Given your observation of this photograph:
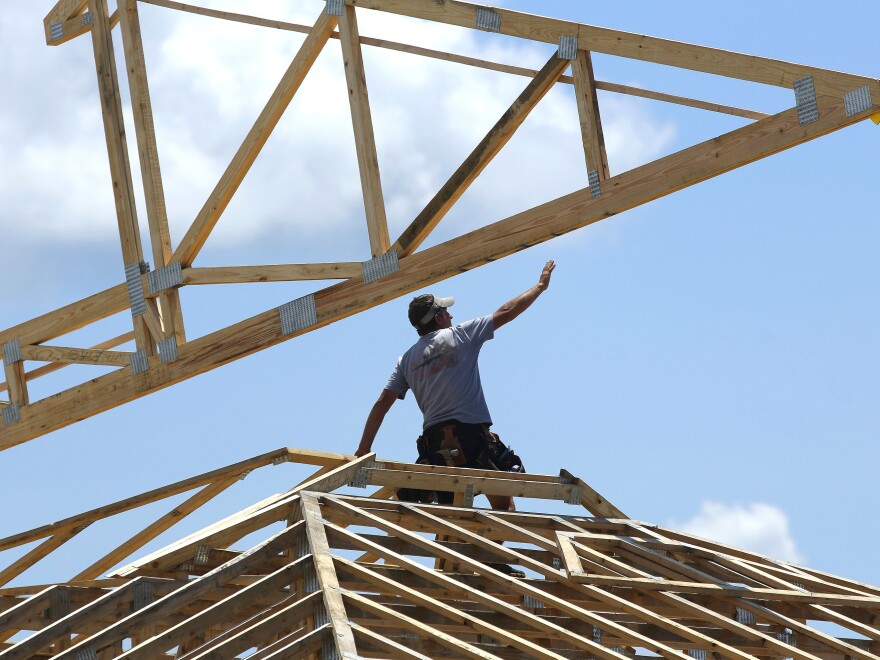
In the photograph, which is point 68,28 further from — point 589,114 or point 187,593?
point 187,593

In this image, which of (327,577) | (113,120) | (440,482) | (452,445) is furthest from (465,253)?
(113,120)

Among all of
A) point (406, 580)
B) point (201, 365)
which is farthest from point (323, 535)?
point (201, 365)

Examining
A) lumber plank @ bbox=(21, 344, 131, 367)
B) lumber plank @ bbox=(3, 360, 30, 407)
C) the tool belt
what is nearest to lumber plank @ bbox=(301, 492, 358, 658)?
the tool belt

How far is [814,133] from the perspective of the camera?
10664mm

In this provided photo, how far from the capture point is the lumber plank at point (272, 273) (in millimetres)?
12562

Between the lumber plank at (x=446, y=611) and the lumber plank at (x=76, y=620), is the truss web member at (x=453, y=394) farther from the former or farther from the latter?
the lumber plank at (x=76, y=620)

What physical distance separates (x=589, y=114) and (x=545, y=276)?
1.18 m

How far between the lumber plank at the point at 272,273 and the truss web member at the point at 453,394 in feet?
2.43

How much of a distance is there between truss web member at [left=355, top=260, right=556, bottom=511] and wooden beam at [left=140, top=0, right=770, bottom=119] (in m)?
1.82

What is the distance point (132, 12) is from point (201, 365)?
123 inches

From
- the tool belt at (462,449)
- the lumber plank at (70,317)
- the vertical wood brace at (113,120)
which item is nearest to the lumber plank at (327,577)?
the tool belt at (462,449)

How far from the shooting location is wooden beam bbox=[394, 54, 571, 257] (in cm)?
1167

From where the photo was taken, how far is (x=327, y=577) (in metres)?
9.00

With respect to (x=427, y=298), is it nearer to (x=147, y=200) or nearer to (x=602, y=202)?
(x=602, y=202)
